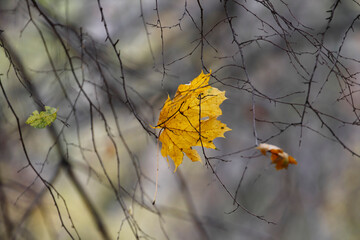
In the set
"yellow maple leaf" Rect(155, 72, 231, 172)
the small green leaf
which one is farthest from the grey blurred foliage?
the small green leaf

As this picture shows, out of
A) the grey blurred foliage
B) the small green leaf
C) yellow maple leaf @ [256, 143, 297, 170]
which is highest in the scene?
the grey blurred foliage

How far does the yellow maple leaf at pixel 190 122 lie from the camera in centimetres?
109

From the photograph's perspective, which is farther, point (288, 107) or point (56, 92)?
point (288, 107)

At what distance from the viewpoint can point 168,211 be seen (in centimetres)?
289

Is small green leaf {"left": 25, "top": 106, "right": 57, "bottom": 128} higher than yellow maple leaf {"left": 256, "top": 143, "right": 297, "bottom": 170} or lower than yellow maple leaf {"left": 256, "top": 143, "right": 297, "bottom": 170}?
higher

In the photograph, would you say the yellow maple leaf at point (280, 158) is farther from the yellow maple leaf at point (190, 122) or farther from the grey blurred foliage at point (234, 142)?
the grey blurred foliage at point (234, 142)

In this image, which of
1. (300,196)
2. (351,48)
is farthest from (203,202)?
(351,48)

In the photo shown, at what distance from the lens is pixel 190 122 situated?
3.59 ft

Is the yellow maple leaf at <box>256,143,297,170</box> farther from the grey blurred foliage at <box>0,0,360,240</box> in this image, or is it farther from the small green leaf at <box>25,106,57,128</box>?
the grey blurred foliage at <box>0,0,360,240</box>

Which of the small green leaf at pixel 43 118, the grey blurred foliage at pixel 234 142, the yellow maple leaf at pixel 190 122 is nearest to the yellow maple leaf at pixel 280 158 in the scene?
the yellow maple leaf at pixel 190 122

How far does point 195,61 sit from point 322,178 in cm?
125

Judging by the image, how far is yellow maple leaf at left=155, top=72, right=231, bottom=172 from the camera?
1094 mm

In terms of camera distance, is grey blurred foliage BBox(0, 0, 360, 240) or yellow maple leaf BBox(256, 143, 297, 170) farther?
grey blurred foliage BBox(0, 0, 360, 240)

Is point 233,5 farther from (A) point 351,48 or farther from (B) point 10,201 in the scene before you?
(B) point 10,201
